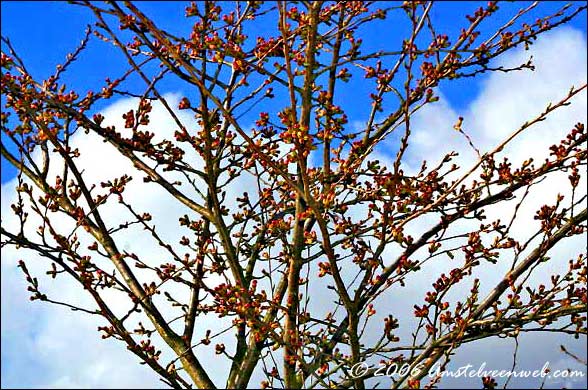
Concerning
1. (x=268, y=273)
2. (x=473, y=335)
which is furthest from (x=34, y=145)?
(x=473, y=335)

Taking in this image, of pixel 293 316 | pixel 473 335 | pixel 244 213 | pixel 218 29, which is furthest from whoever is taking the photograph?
pixel 244 213

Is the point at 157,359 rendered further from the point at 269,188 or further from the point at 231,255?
the point at 269,188

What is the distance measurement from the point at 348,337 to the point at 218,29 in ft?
7.04

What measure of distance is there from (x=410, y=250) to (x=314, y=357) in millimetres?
815

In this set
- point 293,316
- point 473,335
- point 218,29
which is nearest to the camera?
point 473,335

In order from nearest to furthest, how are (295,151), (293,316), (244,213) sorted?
(295,151)
(293,316)
(244,213)

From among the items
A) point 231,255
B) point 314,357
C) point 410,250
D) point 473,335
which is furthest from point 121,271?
point 473,335

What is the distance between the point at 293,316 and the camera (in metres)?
4.19

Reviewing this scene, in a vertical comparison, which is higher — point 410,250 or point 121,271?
point 121,271

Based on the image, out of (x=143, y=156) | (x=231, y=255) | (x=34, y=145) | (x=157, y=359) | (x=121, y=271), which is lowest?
(x=157, y=359)

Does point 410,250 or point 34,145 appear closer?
point 410,250

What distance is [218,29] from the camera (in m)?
4.57

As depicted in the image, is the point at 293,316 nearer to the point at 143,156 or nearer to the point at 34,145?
the point at 143,156

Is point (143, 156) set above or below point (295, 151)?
above
